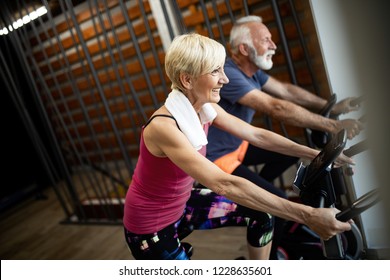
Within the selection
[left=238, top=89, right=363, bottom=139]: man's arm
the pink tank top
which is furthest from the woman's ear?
[left=238, top=89, right=363, bottom=139]: man's arm

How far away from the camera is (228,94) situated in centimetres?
151

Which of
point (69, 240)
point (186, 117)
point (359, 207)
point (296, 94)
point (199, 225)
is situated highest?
point (186, 117)

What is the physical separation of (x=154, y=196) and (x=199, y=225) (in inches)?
11.0

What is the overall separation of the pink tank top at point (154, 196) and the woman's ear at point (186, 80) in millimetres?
220

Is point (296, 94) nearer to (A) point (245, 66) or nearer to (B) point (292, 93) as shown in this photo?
(B) point (292, 93)

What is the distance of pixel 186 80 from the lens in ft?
3.69

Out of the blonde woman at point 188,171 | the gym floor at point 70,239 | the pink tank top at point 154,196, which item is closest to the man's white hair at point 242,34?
the blonde woman at point 188,171

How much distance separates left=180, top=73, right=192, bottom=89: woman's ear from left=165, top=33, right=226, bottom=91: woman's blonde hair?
13 millimetres

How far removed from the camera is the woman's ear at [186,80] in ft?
3.66

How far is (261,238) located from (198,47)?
0.81m

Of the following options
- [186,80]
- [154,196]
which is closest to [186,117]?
[186,80]

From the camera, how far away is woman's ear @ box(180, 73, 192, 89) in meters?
1.11

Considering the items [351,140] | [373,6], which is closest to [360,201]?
[351,140]
